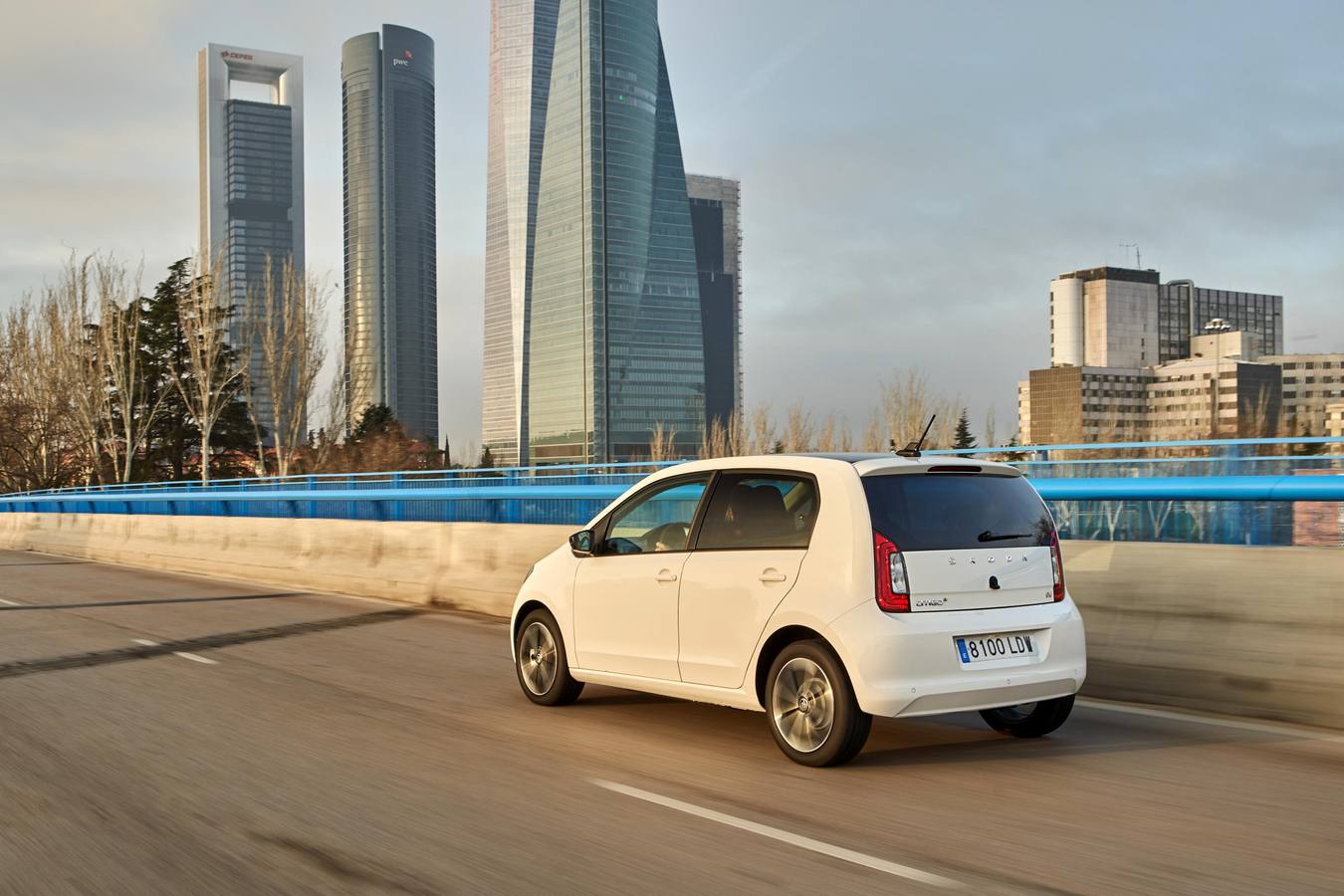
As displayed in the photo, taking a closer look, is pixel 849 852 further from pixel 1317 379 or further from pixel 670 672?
pixel 1317 379

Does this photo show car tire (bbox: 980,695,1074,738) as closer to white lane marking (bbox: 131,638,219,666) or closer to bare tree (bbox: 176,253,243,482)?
white lane marking (bbox: 131,638,219,666)

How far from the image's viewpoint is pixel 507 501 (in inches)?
814

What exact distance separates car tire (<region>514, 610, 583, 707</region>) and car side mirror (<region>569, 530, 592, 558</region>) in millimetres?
502

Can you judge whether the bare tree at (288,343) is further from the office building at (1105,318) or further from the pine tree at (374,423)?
the office building at (1105,318)

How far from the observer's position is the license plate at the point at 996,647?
5.86 meters

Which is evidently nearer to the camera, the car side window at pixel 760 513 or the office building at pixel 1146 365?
the car side window at pixel 760 513

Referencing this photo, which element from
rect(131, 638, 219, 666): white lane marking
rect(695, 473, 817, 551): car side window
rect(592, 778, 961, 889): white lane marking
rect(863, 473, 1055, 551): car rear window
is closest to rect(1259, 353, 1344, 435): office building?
rect(131, 638, 219, 666): white lane marking

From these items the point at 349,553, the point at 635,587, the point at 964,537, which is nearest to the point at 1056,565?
the point at 964,537

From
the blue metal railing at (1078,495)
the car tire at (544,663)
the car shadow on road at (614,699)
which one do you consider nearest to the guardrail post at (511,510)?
the blue metal railing at (1078,495)

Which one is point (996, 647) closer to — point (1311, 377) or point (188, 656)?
point (188, 656)

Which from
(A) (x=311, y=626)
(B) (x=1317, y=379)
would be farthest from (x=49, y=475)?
(B) (x=1317, y=379)

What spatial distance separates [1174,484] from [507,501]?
540 inches

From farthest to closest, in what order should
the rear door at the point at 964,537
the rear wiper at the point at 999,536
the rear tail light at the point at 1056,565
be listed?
the rear tail light at the point at 1056,565 → the rear wiper at the point at 999,536 → the rear door at the point at 964,537

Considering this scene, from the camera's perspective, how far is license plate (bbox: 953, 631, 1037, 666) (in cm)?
586
